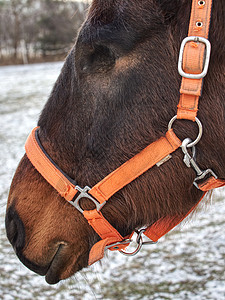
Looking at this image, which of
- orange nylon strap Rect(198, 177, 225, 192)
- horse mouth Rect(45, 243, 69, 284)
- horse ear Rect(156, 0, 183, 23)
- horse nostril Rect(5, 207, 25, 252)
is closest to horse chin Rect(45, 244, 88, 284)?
horse mouth Rect(45, 243, 69, 284)

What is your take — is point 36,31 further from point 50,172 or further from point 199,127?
point 199,127

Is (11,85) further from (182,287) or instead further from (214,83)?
(214,83)

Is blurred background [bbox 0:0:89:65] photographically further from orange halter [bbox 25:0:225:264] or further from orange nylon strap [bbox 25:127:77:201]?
orange halter [bbox 25:0:225:264]

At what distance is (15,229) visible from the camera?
1821 millimetres

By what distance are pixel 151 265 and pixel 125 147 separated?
1901 mm

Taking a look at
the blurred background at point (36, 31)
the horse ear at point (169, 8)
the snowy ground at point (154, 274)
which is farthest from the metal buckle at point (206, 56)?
the blurred background at point (36, 31)

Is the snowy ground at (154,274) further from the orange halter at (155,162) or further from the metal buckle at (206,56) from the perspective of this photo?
the metal buckle at (206,56)

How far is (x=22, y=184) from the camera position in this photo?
68.9 inches

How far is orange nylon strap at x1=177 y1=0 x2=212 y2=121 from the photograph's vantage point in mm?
1352

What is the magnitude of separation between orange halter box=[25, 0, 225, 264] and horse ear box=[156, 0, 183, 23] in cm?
8

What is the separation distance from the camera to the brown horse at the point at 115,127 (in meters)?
1.44

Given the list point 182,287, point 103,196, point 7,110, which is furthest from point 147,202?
point 7,110

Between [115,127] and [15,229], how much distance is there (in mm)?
753

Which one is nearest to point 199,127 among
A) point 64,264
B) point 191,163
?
point 191,163
